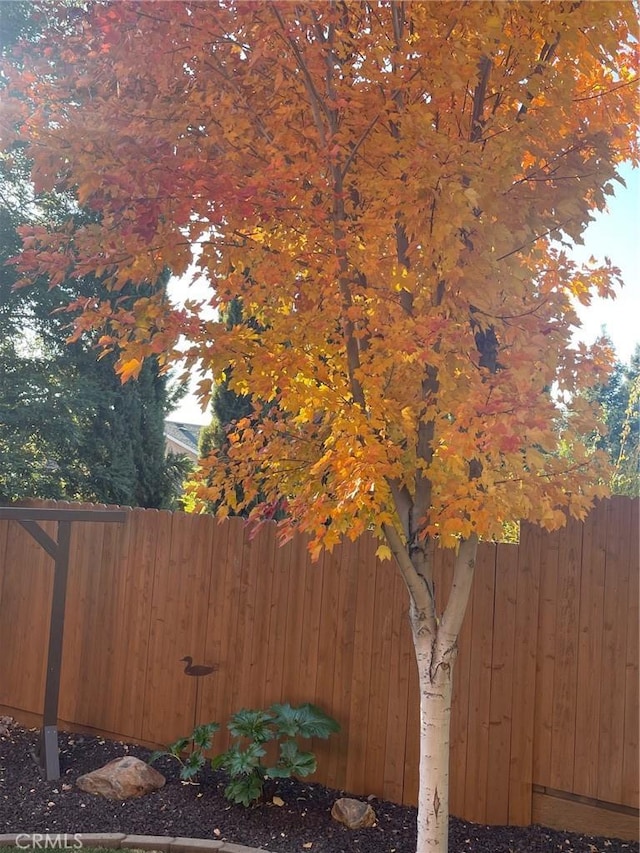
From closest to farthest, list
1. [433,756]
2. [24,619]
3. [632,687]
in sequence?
[433,756] < [632,687] < [24,619]

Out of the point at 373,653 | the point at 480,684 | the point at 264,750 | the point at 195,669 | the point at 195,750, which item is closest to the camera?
the point at 480,684

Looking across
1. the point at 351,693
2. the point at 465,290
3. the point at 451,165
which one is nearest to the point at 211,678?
the point at 351,693

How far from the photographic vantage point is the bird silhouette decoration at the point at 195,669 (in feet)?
16.4

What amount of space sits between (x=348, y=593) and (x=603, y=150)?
287 centimetres

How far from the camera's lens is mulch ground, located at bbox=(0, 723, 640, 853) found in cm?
368

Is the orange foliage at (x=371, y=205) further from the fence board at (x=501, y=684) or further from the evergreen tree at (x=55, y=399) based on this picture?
the evergreen tree at (x=55, y=399)

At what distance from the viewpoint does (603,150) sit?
9.46 ft

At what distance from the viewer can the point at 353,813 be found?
3.91 meters

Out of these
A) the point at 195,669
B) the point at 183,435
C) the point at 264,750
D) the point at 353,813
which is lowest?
the point at 353,813

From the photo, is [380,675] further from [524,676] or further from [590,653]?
[590,653]

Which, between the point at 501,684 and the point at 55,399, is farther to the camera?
the point at 55,399

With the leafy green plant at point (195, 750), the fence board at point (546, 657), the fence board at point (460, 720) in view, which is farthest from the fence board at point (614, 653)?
the leafy green plant at point (195, 750)

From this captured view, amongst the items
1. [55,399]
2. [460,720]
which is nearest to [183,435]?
[55,399]

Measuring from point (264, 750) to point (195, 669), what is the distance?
1031 millimetres
